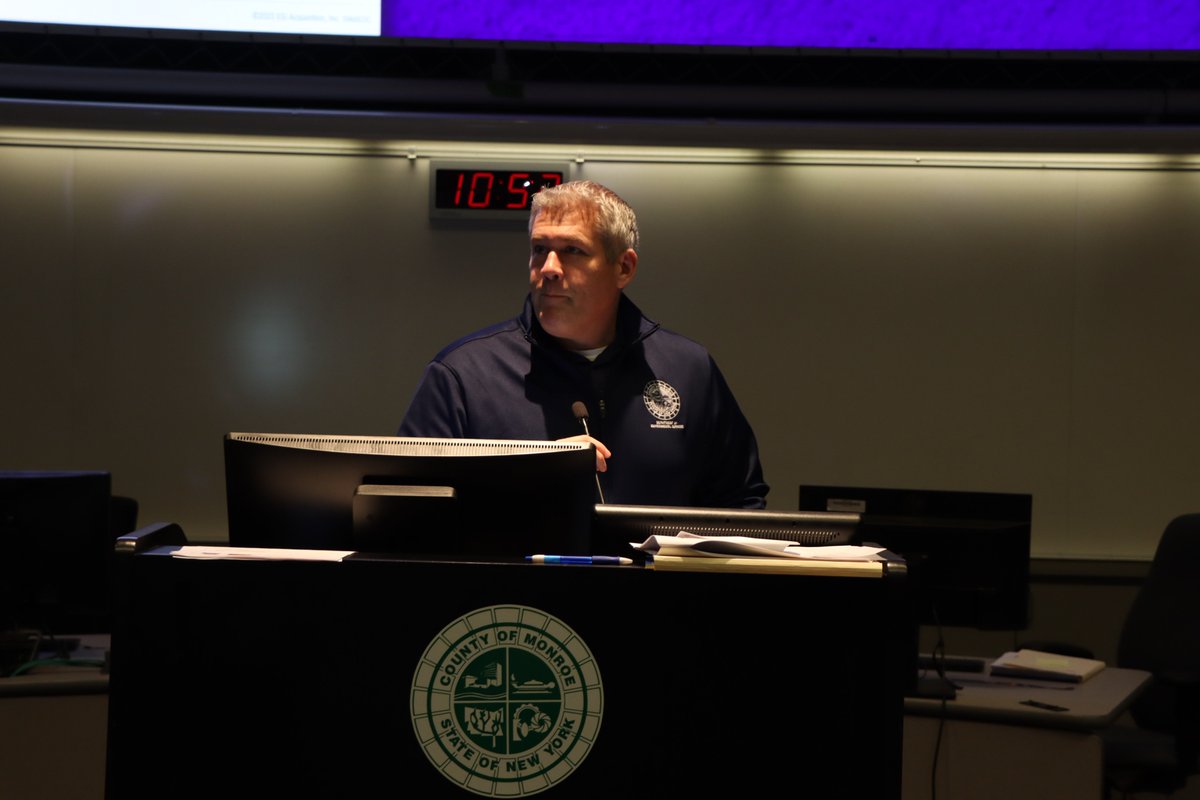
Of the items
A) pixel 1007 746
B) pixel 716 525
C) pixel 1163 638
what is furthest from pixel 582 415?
pixel 1163 638

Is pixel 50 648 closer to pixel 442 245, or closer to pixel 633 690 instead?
pixel 442 245

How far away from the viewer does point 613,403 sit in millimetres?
2471

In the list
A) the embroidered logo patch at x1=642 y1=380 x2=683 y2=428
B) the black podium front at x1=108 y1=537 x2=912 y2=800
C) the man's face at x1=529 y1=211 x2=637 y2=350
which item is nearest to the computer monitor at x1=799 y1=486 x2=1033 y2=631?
the embroidered logo patch at x1=642 y1=380 x2=683 y2=428

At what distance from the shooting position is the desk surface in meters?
2.71

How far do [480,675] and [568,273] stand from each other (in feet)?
4.08

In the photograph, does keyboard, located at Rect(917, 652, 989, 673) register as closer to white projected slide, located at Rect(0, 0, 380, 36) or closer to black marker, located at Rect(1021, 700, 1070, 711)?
black marker, located at Rect(1021, 700, 1070, 711)

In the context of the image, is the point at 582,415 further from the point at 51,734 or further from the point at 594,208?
the point at 51,734

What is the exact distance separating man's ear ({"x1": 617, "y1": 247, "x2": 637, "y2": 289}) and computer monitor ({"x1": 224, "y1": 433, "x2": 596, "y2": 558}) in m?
0.92

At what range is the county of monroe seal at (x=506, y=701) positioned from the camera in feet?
4.17

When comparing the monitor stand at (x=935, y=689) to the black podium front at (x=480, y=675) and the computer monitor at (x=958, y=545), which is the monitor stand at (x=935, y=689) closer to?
the computer monitor at (x=958, y=545)

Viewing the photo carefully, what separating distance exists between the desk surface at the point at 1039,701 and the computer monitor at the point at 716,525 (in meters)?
1.41

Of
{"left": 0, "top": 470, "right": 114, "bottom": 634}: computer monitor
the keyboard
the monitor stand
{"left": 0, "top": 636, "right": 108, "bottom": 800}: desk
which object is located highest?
{"left": 0, "top": 470, "right": 114, "bottom": 634}: computer monitor

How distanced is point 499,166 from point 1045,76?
220 cm

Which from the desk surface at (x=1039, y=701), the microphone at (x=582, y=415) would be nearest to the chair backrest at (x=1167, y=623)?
the desk surface at (x=1039, y=701)
